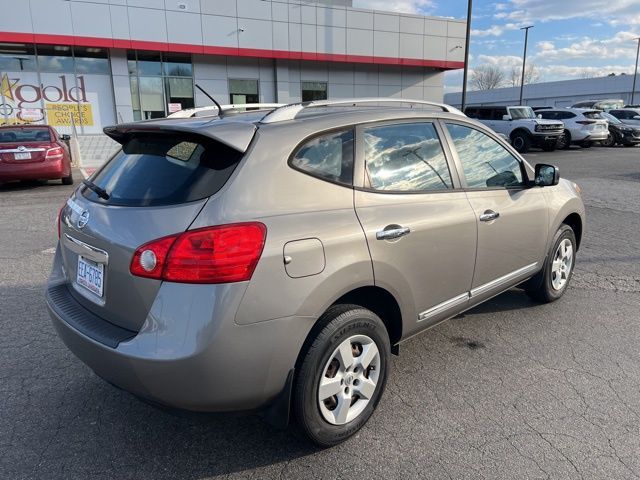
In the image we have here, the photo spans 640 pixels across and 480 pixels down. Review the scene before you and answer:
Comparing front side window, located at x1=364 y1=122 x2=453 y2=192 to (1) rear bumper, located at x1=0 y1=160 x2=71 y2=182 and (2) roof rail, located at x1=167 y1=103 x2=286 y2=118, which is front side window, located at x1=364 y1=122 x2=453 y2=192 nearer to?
(2) roof rail, located at x1=167 y1=103 x2=286 y2=118

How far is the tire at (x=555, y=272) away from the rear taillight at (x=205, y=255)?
309cm

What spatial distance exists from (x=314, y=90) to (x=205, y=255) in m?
26.0

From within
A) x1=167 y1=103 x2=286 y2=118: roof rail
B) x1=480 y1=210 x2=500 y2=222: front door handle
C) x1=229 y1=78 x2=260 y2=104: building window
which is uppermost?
x1=229 y1=78 x2=260 y2=104: building window

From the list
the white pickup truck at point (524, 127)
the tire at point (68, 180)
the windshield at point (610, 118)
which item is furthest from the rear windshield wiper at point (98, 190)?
the windshield at point (610, 118)

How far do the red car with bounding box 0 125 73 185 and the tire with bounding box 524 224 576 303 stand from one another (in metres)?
Result: 10.9

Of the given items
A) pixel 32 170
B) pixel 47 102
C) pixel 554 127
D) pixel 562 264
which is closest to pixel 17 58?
pixel 47 102

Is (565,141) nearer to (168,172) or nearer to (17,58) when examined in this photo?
(168,172)

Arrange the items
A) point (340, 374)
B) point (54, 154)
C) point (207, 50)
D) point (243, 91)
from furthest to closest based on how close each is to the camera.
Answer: point (243, 91) < point (207, 50) < point (54, 154) < point (340, 374)

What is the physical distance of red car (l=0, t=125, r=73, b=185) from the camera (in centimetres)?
1105

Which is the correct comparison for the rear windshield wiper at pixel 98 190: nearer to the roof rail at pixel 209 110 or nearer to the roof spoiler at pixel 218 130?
the roof spoiler at pixel 218 130

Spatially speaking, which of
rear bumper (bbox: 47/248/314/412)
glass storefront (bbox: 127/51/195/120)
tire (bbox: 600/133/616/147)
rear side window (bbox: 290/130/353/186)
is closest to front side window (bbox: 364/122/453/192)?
rear side window (bbox: 290/130/353/186)

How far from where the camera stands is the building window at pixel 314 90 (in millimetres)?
26438

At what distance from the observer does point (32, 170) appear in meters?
11.3

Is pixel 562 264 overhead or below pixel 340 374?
below
